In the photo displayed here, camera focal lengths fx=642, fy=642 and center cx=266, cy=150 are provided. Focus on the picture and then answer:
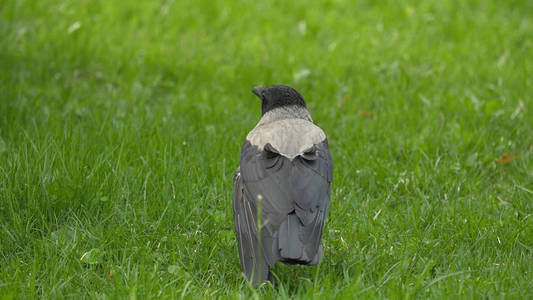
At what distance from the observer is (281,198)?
362 centimetres

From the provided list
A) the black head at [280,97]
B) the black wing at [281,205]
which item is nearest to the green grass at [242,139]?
the black wing at [281,205]

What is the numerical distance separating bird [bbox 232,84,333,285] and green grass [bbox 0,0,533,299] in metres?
0.20

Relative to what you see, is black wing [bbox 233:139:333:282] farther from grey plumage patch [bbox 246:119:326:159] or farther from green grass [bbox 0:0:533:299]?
green grass [bbox 0:0:533:299]

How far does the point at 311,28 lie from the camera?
8188 millimetres

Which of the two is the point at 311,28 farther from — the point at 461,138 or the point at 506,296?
the point at 506,296

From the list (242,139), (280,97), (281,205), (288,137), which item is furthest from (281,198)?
(242,139)

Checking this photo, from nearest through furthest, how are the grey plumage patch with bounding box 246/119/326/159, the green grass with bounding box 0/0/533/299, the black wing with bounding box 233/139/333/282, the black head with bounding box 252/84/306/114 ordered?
the black wing with bounding box 233/139/333/282
the green grass with bounding box 0/0/533/299
the grey plumage patch with bounding box 246/119/326/159
the black head with bounding box 252/84/306/114

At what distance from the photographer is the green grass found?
3.75 m

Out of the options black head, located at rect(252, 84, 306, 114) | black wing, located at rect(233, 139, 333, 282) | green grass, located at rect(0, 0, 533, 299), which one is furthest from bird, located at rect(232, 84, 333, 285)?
black head, located at rect(252, 84, 306, 114)

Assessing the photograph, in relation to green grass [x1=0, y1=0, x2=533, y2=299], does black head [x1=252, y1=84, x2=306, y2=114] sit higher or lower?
higher

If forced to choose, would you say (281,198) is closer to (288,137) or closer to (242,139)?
(288,137)

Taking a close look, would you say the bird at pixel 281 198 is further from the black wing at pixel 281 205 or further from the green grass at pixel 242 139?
the green grass at pixel 242 139

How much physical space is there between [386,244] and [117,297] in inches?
68.6

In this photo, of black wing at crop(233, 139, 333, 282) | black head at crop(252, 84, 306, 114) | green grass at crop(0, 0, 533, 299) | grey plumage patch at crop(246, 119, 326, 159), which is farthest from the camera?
black head at crop(252, 84, 306, 114)
